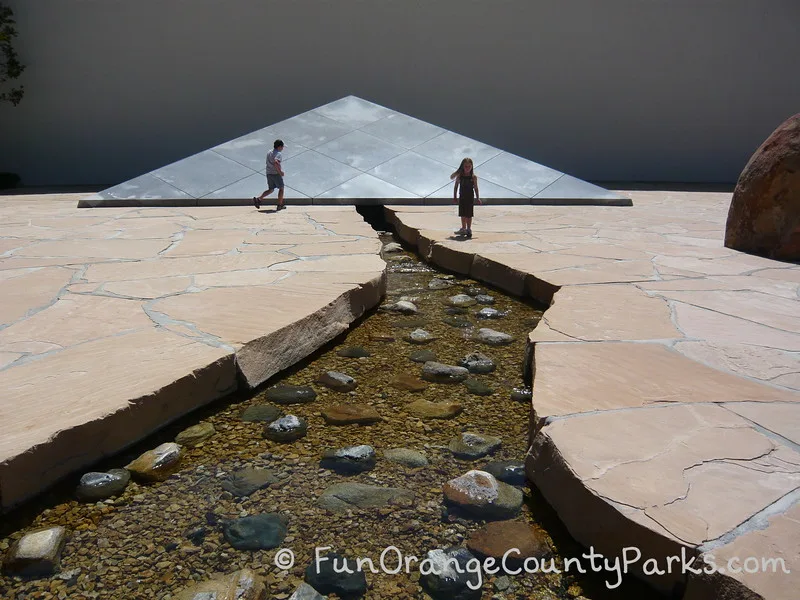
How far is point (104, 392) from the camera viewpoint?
5.68 ft

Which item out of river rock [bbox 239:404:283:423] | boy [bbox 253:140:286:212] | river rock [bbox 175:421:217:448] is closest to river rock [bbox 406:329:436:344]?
river rock [bbox 239:404:283:423]

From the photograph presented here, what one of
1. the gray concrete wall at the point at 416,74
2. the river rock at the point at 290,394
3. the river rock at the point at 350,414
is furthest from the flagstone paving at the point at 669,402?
the gray concrete wall at the point at 416,74

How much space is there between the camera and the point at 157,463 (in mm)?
1646

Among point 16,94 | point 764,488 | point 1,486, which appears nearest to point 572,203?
point 764,488

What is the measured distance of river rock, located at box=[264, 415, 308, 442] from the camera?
1.81 m

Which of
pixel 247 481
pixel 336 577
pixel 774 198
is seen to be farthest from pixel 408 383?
pixel 774 198

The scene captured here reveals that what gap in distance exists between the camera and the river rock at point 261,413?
193cm

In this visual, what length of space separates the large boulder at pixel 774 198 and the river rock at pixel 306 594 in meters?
3.62

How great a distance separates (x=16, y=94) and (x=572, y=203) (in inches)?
311

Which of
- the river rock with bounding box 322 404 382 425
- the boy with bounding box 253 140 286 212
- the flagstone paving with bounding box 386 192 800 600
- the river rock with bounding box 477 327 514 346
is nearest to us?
the flagstone paving with bounding box 386 192 800 600

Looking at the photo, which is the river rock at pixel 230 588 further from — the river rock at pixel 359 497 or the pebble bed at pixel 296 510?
the river rock at pixel 359 497

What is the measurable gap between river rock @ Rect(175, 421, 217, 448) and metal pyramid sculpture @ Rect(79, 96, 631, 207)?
4394 mm

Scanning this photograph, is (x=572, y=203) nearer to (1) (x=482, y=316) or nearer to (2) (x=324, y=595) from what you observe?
(1) (x=482, y=316)

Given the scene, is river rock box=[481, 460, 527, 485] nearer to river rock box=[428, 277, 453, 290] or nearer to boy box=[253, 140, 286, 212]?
river rock box=[428, 277, 453, 290]
